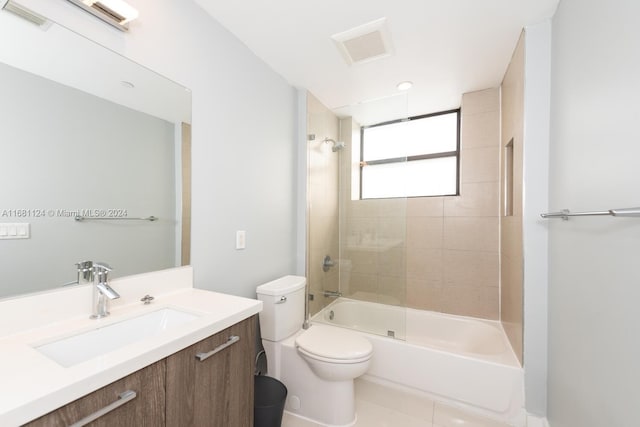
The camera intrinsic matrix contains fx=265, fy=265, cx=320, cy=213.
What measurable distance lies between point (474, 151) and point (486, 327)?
1.57m

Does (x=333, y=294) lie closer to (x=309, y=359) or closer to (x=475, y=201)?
(x=309, y=359)

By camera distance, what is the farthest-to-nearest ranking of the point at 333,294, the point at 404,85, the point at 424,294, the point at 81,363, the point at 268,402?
the point at 424,294 → the point at 333,294 → the point at 404,85 → the point at 268,402 → the point at 81,363

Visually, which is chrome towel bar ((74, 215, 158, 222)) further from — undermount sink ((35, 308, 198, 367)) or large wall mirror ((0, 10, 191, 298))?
undermount sink ((35, 308, 198, 367))

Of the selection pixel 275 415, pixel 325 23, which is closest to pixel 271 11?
pixel 325 23

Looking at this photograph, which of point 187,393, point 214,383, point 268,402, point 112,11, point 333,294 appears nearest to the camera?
point 187,393

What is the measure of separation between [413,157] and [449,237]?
913mm

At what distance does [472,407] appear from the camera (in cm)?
171

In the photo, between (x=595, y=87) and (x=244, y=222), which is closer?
(x=595, y=87)

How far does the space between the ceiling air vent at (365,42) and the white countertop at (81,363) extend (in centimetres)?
167

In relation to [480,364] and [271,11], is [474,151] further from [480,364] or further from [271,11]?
[271,11]

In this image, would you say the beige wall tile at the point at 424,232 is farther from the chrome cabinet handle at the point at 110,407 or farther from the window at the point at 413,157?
the chrome cabinet handle at the point at 110,407

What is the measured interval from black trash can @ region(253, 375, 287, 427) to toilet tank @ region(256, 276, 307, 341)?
0.84 feet

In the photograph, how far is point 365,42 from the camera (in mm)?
1737

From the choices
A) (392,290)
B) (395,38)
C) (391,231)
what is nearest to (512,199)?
(391,231)
